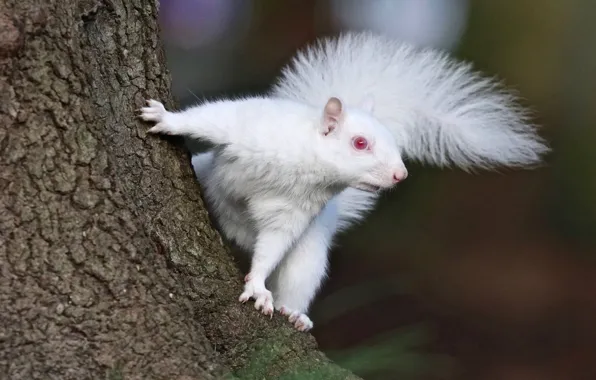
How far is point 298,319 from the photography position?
7.63 feet

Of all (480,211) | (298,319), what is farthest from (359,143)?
(480,211)

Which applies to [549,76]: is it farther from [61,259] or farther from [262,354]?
[61,259]

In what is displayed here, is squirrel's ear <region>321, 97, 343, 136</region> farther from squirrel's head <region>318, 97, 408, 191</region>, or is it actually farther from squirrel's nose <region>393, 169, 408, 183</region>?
squirrel's nose <region>393, 169, 408, 183</region>

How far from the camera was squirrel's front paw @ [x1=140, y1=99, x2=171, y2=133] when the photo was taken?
1.89m

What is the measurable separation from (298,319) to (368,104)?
2.14ft

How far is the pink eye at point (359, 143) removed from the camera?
215 centimetres

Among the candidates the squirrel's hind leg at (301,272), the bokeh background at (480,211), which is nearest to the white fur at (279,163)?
the squirrel's hind leg at (301,272)

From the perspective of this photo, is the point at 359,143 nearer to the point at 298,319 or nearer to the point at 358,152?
the point at 358,152

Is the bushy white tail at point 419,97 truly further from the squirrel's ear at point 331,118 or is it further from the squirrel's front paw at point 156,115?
the squirrel's front paw at point 156,115

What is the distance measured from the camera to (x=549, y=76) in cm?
437

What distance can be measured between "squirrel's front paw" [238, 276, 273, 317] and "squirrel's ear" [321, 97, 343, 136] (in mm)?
443

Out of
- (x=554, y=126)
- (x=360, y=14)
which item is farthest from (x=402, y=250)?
(x=360, y=14)

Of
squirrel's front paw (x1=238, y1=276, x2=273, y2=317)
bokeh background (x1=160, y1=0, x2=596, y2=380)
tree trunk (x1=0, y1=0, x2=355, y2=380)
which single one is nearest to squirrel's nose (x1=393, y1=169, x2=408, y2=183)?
squirrel's front paw (x1=238, y1=276, x2=273, y2=317)

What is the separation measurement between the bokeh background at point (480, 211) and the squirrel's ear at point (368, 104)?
4.98 feet
